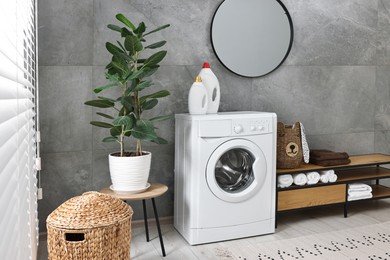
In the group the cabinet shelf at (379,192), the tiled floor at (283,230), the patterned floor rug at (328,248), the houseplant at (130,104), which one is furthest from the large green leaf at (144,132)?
the cabinet shelf at (379,192)

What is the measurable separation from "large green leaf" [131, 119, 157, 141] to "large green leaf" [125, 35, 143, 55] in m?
0.47

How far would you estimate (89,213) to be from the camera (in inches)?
80.1

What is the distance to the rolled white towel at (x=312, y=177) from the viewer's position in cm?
319

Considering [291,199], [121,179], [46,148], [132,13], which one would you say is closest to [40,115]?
[46,148]

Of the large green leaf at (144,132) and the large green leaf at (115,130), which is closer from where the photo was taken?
the large green leaf at (144,132)

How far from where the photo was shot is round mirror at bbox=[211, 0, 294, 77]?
3227mm

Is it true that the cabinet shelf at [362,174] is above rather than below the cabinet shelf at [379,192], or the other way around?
above

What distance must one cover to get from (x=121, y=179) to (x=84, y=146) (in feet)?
1.79

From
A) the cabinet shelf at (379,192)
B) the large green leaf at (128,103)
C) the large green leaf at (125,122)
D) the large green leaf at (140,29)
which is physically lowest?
the cabinet shelf at (379,192)

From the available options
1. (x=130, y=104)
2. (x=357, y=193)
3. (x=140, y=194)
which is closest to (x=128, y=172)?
(x=140, y=194)

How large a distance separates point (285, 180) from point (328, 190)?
417 mm

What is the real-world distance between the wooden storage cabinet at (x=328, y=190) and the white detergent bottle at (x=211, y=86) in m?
0.68

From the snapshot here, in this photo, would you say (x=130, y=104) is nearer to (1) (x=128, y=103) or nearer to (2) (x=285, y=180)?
(1) (x=128, y=103)

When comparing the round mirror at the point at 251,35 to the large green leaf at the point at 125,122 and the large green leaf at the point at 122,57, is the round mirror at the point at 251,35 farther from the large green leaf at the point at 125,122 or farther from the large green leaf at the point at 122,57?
the large green leaf at the point at 125,122
